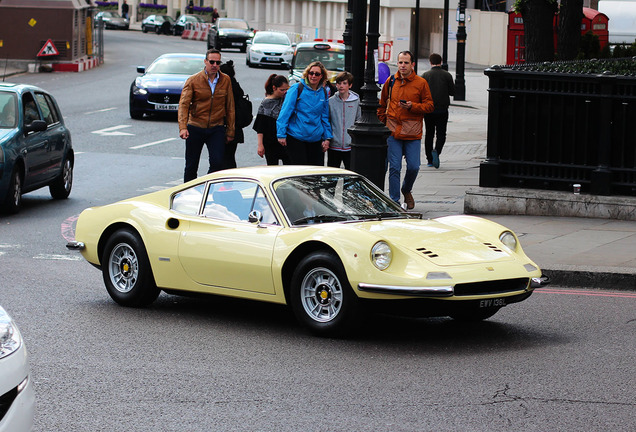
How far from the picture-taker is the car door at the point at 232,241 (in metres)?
8.25

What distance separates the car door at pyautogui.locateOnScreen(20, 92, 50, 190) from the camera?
14836 millimetres

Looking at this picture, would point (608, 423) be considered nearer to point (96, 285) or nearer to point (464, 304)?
point (464, 304)

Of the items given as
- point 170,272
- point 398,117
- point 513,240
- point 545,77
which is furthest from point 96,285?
point 545,77

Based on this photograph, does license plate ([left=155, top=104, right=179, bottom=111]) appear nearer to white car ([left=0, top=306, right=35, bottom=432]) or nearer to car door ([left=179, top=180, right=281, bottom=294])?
car door ([left=179, top=180, right=281, bottom=294])

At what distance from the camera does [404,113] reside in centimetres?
1371

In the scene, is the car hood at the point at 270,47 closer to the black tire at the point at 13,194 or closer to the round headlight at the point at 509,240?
the black tire at the point at 13,194

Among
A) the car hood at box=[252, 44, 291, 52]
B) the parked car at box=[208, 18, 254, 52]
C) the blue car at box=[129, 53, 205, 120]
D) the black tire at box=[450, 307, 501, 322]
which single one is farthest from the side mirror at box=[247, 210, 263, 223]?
the parked car at box=[208, 18, 254, 52]

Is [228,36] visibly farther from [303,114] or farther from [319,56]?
[303,114]

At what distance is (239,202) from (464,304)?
2052 mm

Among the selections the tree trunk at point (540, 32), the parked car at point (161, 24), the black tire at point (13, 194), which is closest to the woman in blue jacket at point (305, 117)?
the black tire at point (13, 194)

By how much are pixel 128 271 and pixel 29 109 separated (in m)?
6.86

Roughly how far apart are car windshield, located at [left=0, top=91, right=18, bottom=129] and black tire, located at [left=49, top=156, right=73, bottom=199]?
52.3 inches

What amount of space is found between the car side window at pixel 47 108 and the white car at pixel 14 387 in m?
11.6

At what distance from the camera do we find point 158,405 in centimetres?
630
